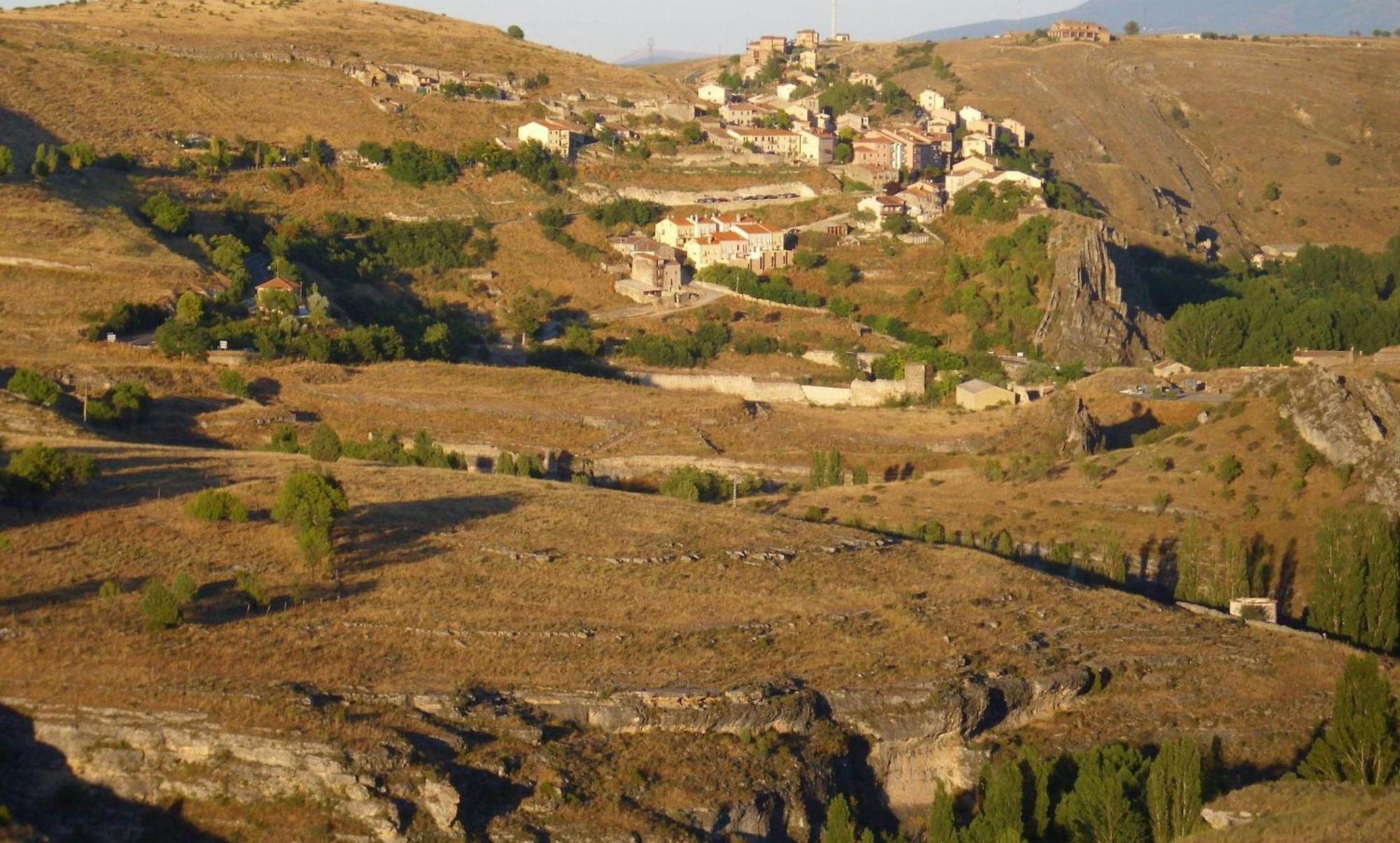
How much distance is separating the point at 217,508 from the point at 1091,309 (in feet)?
174

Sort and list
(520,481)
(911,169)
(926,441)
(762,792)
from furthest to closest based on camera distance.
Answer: (911,169) → (926,441) → (520,481) → (762,792)

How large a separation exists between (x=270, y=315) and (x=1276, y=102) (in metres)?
91.4

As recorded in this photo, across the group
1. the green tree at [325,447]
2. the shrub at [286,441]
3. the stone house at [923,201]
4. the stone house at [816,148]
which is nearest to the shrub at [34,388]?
the shrub at [286,441]

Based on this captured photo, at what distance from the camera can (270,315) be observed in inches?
2562

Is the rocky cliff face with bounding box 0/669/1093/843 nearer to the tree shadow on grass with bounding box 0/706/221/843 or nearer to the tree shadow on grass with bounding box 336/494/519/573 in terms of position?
the tree shadow on grass with bounding box 0/706/221/843

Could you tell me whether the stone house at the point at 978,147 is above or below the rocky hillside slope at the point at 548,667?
above

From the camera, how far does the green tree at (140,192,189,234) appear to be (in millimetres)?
73188

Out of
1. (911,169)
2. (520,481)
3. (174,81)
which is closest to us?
(520,481)

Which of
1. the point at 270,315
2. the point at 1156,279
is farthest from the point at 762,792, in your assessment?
the point at 1156,279

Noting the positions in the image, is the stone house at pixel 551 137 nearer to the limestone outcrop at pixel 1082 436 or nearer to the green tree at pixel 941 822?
the limestone outcrop at pixel 1082 436

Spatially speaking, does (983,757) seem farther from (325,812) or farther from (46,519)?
(46,519)

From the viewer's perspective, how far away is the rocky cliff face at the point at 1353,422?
46688 mm

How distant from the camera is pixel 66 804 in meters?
24.5

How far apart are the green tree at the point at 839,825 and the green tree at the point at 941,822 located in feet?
3.62
